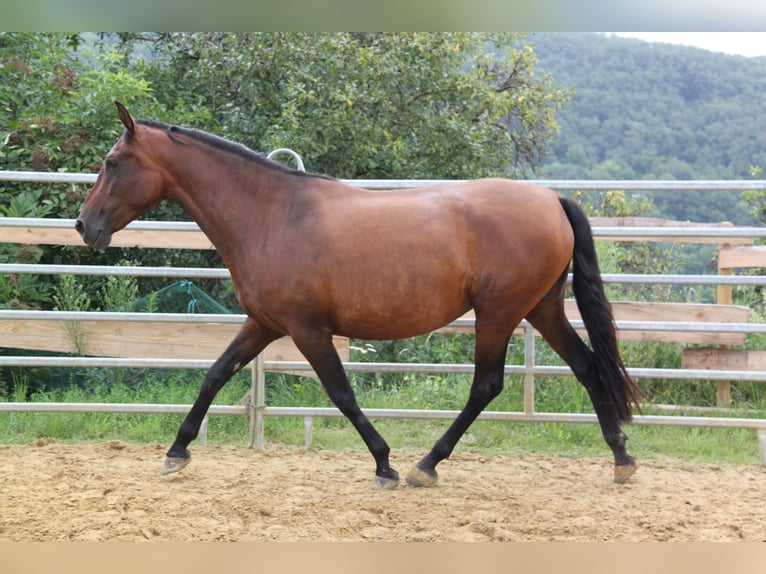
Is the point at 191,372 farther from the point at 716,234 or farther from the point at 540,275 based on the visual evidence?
the point at 716,234

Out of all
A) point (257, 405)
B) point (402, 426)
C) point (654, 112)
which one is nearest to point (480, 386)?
point (402, 426)

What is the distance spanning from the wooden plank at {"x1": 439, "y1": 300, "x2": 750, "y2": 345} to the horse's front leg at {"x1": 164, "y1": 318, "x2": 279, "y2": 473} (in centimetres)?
176

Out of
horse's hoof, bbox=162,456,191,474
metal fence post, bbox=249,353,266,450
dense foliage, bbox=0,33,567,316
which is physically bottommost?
horse's hoof, bbox=162,456,191,474

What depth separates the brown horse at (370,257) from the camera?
13.9 feet

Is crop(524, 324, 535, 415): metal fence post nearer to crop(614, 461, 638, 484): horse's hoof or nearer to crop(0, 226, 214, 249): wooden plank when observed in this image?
crop(614, 461, 638, 484): horse's hoof

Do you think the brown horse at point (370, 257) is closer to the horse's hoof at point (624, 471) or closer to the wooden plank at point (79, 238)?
the horse's hoof at point (624, 471)

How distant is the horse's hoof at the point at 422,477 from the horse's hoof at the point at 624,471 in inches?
40.3

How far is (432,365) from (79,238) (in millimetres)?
2661

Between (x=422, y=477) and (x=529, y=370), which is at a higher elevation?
(x=529, y=370)

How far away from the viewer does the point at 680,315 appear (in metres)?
5.78

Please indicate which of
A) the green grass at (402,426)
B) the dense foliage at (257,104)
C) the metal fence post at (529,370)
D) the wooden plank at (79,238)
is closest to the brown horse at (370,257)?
the metal fence post at (529,370)

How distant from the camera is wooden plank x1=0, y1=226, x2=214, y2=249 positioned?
558 centimetres

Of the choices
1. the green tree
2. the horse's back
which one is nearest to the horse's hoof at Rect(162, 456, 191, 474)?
the horse's back

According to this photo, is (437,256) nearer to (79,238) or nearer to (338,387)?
(338,387)
